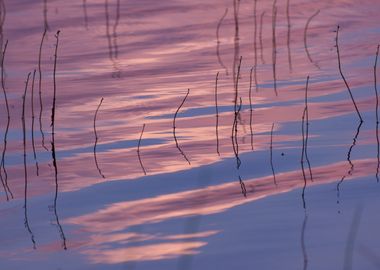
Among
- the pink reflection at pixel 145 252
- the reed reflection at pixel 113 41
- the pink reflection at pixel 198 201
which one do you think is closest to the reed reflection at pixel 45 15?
the reed reflection at pixel 113 41

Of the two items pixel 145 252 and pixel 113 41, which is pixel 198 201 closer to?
pixel 145 252

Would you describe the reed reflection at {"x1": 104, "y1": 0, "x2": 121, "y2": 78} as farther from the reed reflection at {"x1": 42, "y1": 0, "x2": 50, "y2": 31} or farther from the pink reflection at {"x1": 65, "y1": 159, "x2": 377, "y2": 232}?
the pink reflection at {"x1": 65, "y1": 159, "x2": 377, "y2": 232}

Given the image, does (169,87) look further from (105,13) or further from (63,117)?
(105,13)

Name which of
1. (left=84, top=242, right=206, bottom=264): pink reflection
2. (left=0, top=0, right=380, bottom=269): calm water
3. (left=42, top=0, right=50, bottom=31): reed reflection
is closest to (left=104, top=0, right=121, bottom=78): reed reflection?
(left=0, top=0, right=380, bottom=269): calm water

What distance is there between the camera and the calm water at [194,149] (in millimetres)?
4262

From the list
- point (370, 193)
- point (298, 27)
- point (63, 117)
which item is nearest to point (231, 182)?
point (370, 193)

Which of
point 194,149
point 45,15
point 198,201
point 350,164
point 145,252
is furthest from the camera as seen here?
point 45,15

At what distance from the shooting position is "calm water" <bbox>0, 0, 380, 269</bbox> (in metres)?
4.26

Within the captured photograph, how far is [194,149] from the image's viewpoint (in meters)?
5.87

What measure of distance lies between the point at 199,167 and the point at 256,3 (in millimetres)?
5828

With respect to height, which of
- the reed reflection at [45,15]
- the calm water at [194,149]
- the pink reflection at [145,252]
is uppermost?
the pink reflection at [145,252]

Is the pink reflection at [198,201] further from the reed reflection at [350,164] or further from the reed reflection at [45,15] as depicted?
the reed reflection at [45,15]

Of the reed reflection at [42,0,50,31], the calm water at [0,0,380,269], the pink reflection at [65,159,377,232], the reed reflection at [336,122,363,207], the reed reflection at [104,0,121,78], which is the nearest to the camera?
the calm water at [0,0,380,269]

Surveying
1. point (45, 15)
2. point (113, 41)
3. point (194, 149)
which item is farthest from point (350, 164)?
point (45, 15)
